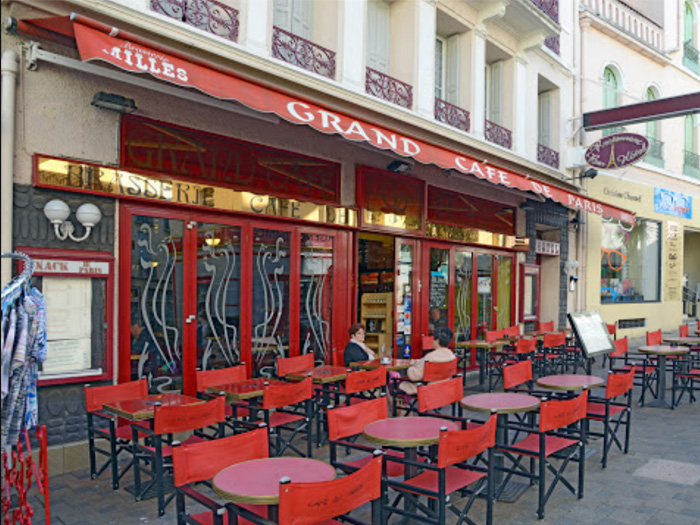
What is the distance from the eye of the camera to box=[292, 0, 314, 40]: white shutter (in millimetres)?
8711

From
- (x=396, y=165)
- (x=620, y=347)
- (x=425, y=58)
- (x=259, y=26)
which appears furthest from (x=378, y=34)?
(x=620, y=347)

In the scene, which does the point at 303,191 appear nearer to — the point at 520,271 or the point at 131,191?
the point at 131,191

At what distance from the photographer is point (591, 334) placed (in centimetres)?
879

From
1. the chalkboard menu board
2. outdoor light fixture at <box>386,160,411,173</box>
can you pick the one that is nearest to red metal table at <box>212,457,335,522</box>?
the chalkboard menu board

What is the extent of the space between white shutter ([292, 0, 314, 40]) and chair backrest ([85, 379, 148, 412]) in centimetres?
555

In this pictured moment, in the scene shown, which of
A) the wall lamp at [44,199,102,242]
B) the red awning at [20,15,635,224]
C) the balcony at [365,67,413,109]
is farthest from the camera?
the balcony at [365,67,413,109]

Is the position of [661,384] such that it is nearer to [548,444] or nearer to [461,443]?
[548,444]

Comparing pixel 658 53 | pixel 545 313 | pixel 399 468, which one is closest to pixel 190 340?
pixel 399 468

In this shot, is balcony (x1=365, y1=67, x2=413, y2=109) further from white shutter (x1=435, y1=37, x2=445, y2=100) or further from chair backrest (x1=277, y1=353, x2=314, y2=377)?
chair backrest (x1=277, y1=353, x2=314, y2=377)

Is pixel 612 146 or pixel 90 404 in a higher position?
pixel 612 146

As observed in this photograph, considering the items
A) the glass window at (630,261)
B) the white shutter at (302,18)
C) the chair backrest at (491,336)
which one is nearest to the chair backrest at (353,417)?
the white shutter at (302,18)

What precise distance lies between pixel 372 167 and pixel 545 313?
26.1ft

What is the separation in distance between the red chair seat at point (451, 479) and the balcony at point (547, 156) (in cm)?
1086

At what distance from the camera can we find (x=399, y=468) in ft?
15.0
